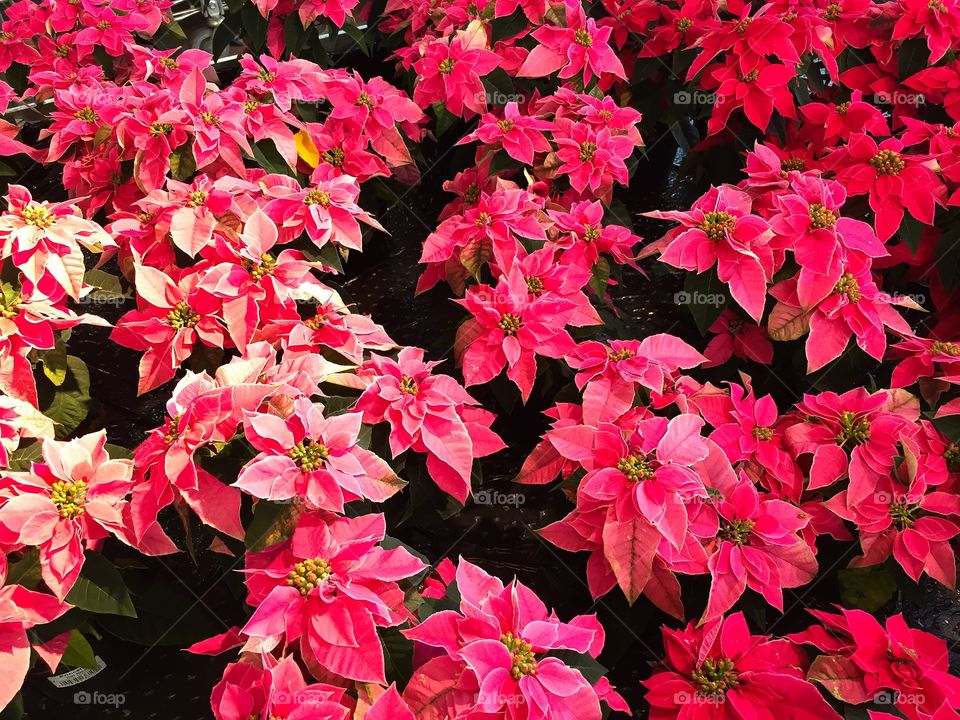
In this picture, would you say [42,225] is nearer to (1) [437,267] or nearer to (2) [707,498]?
(1) [437,267]

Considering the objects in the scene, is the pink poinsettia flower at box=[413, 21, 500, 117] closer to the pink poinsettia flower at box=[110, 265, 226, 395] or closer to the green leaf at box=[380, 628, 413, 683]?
the pink poinsettia flower at box=[110, 265, 226, 395]

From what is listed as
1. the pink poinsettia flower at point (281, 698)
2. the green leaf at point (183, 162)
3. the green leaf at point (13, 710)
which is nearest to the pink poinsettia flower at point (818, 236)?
the pink poinsettia flower at point (281, 698)

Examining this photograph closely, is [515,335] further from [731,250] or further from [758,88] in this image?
[758,88]

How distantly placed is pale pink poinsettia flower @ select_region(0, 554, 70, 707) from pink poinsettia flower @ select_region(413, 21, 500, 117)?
3.16 ft

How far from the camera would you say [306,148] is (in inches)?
44.8

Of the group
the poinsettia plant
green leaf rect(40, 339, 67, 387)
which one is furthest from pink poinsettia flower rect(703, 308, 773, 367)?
green leaf rect(40, 339, 67, 387)

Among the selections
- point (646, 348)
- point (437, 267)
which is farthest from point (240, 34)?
point (646, 348)

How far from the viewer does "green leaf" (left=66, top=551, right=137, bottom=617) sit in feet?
2.02

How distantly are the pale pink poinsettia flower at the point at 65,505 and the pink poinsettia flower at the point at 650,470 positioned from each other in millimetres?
412

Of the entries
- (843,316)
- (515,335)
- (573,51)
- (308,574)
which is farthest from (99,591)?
(573,51)

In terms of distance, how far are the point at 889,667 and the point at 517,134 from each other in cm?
84

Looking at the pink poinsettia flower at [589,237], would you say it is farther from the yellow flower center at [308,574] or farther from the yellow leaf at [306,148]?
the yellow flower center at [308,574]

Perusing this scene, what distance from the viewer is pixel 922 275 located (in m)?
1.06

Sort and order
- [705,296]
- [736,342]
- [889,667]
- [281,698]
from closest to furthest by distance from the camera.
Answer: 1. [281,698]
2. [889,667]
3. [705,296]
4. [736,342]
